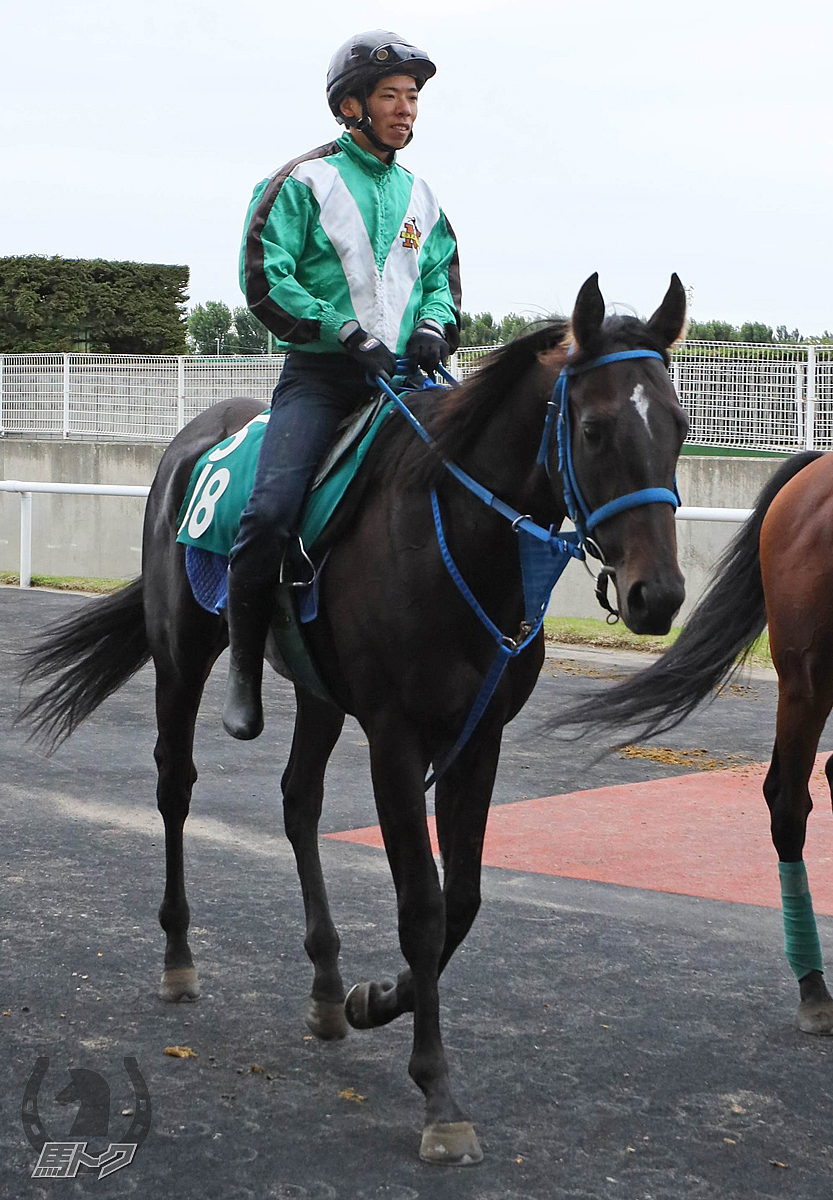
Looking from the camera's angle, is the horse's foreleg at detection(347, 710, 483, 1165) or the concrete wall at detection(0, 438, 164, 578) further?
the concrete wall at detection(0, 438, 164, 578)

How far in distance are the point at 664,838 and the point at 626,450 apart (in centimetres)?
354

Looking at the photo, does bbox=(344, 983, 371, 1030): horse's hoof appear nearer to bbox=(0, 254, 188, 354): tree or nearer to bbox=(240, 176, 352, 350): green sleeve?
bbox=(240, 176, 352, 350): green sleeve

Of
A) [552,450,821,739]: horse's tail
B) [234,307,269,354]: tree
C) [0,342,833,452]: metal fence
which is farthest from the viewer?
[234,307,269,354]: tree

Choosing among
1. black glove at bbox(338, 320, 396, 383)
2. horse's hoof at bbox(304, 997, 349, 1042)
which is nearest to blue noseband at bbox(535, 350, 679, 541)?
black glove at bbox(338, 320, 396, 383)

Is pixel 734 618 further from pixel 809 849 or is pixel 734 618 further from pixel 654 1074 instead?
pixel 654 1074

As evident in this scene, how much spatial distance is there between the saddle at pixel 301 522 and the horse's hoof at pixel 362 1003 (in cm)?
81

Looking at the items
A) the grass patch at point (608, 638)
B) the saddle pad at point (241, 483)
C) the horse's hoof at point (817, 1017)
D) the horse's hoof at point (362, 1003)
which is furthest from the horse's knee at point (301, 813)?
the grass patch at point (608, 638)

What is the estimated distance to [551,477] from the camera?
3.23 m

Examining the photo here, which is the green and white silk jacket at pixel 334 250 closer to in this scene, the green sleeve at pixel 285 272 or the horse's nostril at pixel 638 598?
the green sleeve at pixel 285 272

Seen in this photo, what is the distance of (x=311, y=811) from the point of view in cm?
451

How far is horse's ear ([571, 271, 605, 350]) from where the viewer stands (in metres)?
3.07

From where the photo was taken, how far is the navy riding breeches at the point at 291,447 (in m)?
3.81

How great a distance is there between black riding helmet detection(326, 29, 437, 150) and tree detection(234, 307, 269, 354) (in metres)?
54.3

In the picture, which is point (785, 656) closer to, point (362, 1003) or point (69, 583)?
point (362, 1003)
